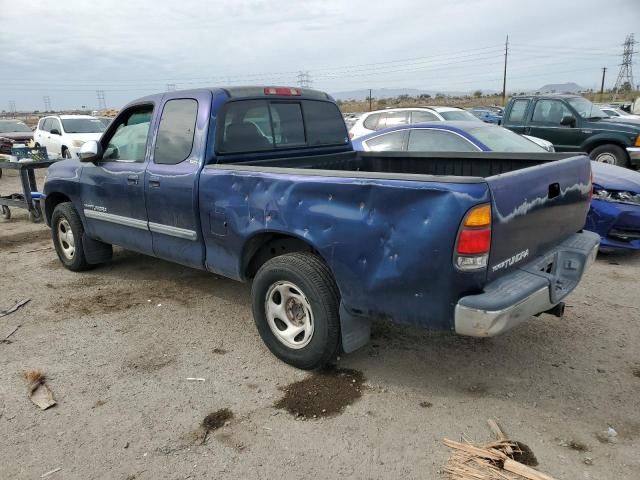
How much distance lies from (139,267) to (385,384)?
3789mm

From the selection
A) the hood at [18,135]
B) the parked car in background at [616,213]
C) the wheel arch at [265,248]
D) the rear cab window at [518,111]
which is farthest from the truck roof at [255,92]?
the hood at [18,135]

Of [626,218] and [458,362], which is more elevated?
[626,218]

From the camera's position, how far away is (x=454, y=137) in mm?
6938

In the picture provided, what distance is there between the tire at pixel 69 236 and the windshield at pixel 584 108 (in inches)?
410

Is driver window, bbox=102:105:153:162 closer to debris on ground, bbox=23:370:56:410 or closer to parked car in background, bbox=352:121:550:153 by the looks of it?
debris on ground, bbox=23:370:56:410

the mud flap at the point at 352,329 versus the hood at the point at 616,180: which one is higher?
the hood at the point at 616,180

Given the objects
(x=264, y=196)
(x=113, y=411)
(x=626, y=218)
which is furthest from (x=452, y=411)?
(x=626, y=218)

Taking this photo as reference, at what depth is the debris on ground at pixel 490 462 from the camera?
8.25 ft

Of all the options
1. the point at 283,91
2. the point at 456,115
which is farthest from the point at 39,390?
the point at 456,115

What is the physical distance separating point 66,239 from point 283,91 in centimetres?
319

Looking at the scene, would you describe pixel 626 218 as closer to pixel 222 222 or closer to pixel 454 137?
pixel 454 137

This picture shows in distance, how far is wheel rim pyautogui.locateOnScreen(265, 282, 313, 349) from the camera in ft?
11.5

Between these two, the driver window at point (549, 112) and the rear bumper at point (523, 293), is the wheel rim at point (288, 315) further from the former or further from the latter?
the driver window at point (549, 112)

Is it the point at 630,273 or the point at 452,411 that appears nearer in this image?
the point at 452,411
